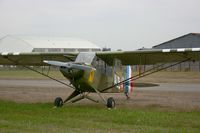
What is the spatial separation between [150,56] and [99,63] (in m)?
2.11

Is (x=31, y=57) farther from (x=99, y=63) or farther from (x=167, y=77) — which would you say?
(x=167, y=77)

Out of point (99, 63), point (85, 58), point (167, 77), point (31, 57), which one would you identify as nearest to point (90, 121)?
point (85, 58)

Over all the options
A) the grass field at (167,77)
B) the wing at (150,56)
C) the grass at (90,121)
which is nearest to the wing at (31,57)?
the wing at (150,56)

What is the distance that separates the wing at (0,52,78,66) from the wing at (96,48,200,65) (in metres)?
1.42

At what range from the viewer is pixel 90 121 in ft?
37.2

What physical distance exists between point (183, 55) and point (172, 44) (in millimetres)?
51778

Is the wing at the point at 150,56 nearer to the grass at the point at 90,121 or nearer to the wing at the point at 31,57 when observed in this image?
the wing at the point at 31,57

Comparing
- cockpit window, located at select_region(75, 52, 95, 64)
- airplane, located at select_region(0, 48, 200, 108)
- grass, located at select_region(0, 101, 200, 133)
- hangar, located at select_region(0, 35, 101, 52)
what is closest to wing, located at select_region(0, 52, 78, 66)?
airplane, located at select_region(0, 48, 200, 108)

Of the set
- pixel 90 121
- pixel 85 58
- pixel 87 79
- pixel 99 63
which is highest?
pixel 85 58

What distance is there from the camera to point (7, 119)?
457 inches

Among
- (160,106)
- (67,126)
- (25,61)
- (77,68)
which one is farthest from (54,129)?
(25,61)

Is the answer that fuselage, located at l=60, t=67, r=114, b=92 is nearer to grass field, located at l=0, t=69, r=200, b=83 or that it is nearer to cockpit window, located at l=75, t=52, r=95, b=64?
cockpit window, located at l=75, t=52, r=95, b=64

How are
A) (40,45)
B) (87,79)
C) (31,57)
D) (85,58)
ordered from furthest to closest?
(40,45) → (31,57) → (85,58) → (87,79)

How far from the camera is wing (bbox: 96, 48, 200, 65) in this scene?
14938mm
